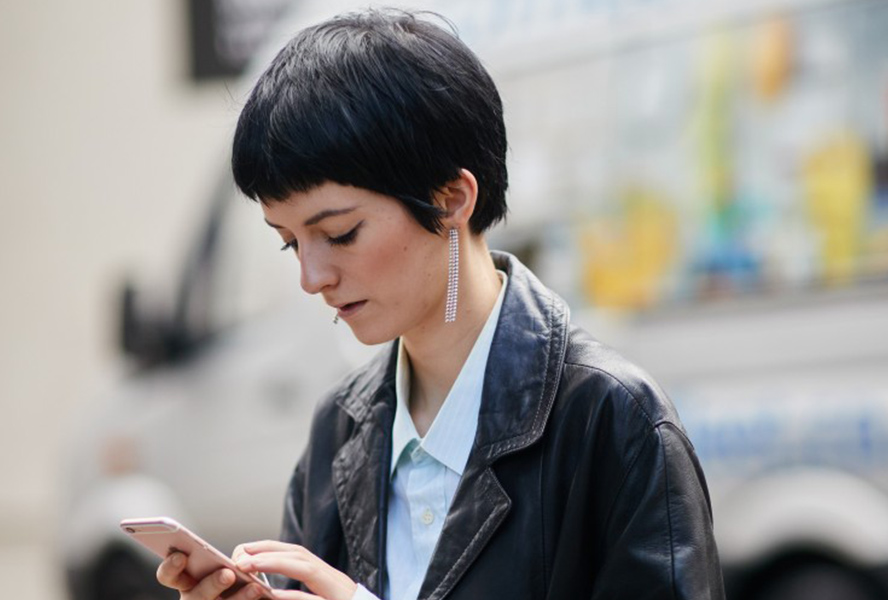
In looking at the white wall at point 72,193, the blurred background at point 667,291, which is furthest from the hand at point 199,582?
the white wall at point 72,193

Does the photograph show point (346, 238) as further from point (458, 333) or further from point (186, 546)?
point (186, 546)

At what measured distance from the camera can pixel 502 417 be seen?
6.29 feet

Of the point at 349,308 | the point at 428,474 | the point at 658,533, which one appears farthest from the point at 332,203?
the point at 658,533

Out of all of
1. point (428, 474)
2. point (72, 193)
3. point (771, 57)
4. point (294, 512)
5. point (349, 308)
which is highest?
point (771, 57)

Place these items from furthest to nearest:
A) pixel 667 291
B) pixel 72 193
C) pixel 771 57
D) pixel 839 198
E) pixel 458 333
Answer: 1. pixel 72 193
2. pixel 667 291
3. pixel 771 57
4. pixel 839 198
5. pixel 458 333

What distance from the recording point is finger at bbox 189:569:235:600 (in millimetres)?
1807

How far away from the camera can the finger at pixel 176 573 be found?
1815 mm

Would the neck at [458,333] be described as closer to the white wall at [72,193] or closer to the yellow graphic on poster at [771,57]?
the yellow graphic on poster at [771,57]

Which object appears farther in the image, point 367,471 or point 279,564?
point 367,471

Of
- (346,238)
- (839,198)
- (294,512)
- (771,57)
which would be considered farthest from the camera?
(771,57)

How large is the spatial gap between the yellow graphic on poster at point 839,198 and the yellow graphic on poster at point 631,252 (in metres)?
0.46

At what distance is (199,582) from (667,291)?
335 cm

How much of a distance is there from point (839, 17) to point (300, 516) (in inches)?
123

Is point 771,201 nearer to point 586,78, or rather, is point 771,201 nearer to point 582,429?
point 586,78
